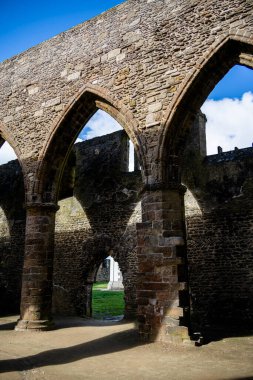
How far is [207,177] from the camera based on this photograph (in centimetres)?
979

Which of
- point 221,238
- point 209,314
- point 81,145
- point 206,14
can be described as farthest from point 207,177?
point 81,145

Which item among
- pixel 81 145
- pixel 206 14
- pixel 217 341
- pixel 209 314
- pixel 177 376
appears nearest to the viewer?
pixel 177 376

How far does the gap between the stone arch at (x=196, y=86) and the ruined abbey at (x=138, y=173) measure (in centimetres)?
2

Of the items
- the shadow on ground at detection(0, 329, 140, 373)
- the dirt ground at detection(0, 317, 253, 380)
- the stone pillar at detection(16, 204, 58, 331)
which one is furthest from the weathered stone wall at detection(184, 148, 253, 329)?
the stone pillar at detection(16, 204, 58, 331)

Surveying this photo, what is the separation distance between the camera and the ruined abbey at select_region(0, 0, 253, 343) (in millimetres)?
6375

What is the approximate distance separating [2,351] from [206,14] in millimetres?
7185

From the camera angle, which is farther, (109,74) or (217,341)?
(109,74)

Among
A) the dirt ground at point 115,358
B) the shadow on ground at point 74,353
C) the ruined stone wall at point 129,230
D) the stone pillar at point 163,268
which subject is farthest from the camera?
the ruined stone wall at point 129,230

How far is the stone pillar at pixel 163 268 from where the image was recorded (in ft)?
19.2

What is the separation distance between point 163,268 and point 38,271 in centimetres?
336

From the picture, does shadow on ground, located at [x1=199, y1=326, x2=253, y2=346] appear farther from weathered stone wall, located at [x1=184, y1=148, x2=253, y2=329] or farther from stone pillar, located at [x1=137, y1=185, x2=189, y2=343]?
stone pillar, located at [x1=137, y1=185, x2=189, y2=343]

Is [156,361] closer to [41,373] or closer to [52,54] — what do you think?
[41,373]

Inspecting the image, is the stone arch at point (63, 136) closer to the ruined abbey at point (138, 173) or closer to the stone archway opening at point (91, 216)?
the ruined abbey at point (138, 173)

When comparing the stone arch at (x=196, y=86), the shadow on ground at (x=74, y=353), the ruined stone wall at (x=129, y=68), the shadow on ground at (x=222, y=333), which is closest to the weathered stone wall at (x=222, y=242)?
the shadow on ground at (x=222, y=333)
